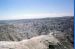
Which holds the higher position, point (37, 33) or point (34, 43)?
point (37, 33)

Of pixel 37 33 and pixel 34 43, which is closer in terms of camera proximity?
pixel 34 43

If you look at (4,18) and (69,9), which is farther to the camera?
(69,9)

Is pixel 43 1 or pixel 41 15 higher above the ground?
pixel 43 1

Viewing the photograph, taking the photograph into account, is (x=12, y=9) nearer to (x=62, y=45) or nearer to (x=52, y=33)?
(x=52, y=33)

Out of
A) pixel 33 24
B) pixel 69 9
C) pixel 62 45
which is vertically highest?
pixel 69 9

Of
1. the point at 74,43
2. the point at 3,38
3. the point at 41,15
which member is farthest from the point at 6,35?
the point at 74,43

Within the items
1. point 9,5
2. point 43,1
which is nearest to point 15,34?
point 9,5
